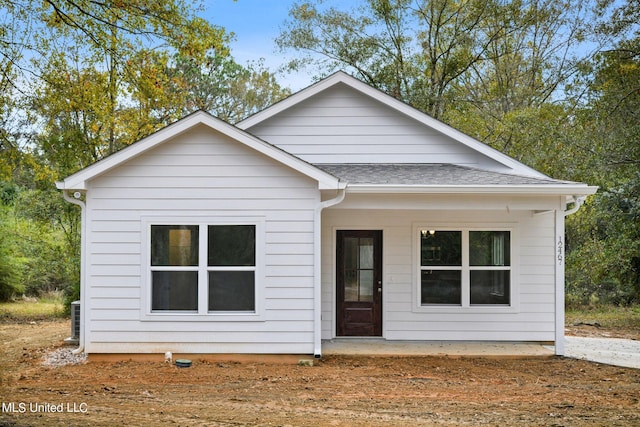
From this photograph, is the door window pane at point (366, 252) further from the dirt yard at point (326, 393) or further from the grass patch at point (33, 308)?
the grass patch at point (33, 308)

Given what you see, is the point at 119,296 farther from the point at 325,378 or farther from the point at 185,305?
the point at 325,378

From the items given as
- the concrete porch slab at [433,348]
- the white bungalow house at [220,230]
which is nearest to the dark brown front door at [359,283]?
the concrete porch slab at [433,348]

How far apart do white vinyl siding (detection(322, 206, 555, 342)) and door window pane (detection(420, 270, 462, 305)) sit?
0.15m

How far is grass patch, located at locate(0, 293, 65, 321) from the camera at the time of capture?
16.7 meters

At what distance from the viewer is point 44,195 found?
17562 millimetres

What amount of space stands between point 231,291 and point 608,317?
1180 centimetres

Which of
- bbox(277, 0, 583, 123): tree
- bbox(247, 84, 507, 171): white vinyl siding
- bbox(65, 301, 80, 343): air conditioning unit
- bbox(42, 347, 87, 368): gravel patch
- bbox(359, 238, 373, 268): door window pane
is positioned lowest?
bbox(42, 347, 87, 368): gravel patch

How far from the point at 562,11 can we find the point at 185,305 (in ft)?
66.8

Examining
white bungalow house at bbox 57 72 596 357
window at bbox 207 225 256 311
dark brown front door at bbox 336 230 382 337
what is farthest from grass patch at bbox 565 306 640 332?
window at bbox 207 225 256 311

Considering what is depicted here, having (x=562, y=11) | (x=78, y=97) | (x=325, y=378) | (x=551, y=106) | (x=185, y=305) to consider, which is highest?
(x=562, y=11)

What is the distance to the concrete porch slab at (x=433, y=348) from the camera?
32.9 ft

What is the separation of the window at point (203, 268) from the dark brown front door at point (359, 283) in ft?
7.32

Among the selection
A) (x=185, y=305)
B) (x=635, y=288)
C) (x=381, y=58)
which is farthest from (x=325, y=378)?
(x=381, y=58)

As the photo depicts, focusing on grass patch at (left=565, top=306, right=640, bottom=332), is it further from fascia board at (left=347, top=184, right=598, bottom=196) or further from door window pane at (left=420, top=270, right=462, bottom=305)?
fascia board at (left=347, top=184, right=598, bottom=196)
